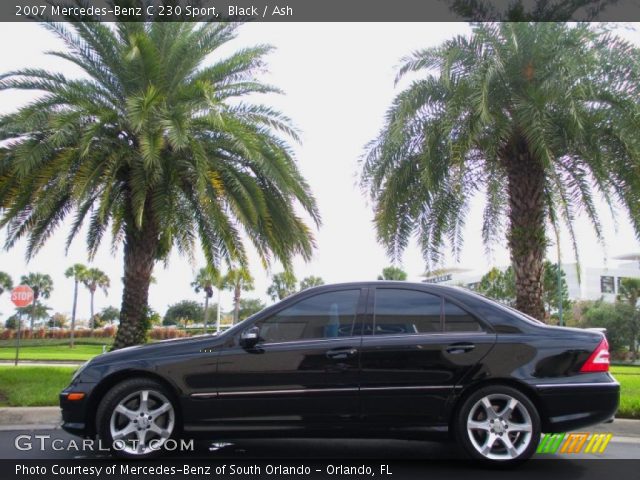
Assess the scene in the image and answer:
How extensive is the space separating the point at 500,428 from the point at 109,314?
123175 millimetres

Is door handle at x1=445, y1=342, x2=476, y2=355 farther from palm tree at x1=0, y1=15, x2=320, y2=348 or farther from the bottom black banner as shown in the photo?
palm tree at x1=0, y1=15, x2=320, y2=348

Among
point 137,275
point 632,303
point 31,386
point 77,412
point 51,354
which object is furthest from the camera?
point 632,303

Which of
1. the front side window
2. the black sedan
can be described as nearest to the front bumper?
the black sedan

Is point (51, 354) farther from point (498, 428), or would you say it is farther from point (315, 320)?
point (498, 428)

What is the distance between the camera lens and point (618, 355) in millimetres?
59531

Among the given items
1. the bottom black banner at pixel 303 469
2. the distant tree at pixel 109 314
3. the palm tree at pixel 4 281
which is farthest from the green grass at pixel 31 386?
the distant tree at pixel 109 314

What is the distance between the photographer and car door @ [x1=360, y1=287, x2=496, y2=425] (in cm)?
525

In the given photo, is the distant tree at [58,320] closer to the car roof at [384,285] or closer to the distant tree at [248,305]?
the distant tree at [248,305]

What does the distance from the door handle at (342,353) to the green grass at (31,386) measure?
4845 millimetres

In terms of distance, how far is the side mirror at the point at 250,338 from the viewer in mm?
5406

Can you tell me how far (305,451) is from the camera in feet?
19.8

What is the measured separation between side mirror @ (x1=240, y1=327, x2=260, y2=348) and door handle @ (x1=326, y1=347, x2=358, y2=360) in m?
0.63

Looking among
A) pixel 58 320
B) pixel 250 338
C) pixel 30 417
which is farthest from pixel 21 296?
pixel 58 320

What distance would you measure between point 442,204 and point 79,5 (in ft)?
Result: 25.3
